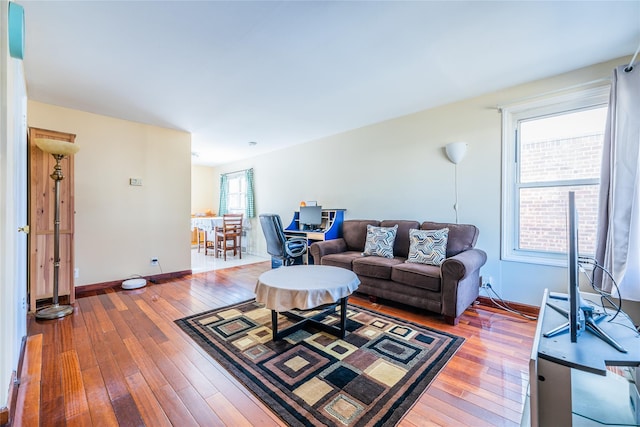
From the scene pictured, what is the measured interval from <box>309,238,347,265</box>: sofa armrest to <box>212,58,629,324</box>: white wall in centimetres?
70

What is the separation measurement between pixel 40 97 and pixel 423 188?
4616 mm

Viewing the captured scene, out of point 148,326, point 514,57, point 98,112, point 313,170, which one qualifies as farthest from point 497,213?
point 98,112

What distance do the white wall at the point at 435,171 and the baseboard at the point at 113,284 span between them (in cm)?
253

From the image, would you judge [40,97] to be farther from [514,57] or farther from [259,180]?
[514,57]

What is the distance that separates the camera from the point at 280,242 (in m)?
3.90

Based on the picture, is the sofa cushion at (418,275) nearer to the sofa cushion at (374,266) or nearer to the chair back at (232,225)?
the sofa cushion at (374,266)

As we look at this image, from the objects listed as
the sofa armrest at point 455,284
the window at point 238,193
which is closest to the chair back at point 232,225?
the window at point 238,193

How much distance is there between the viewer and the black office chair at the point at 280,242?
3.85 m

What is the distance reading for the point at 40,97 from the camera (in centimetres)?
301

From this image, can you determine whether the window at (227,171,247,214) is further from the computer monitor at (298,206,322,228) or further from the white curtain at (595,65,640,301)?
the white curtain at (595,65,640,301)

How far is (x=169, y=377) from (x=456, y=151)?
3.38 meters

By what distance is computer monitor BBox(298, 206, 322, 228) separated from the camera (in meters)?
4.47

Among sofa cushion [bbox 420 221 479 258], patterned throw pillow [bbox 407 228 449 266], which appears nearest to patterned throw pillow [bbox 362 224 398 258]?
patterned throw pillow [bbox 407 228 449 266]

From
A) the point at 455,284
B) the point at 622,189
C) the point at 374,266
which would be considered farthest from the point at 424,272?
the point at 622,189
